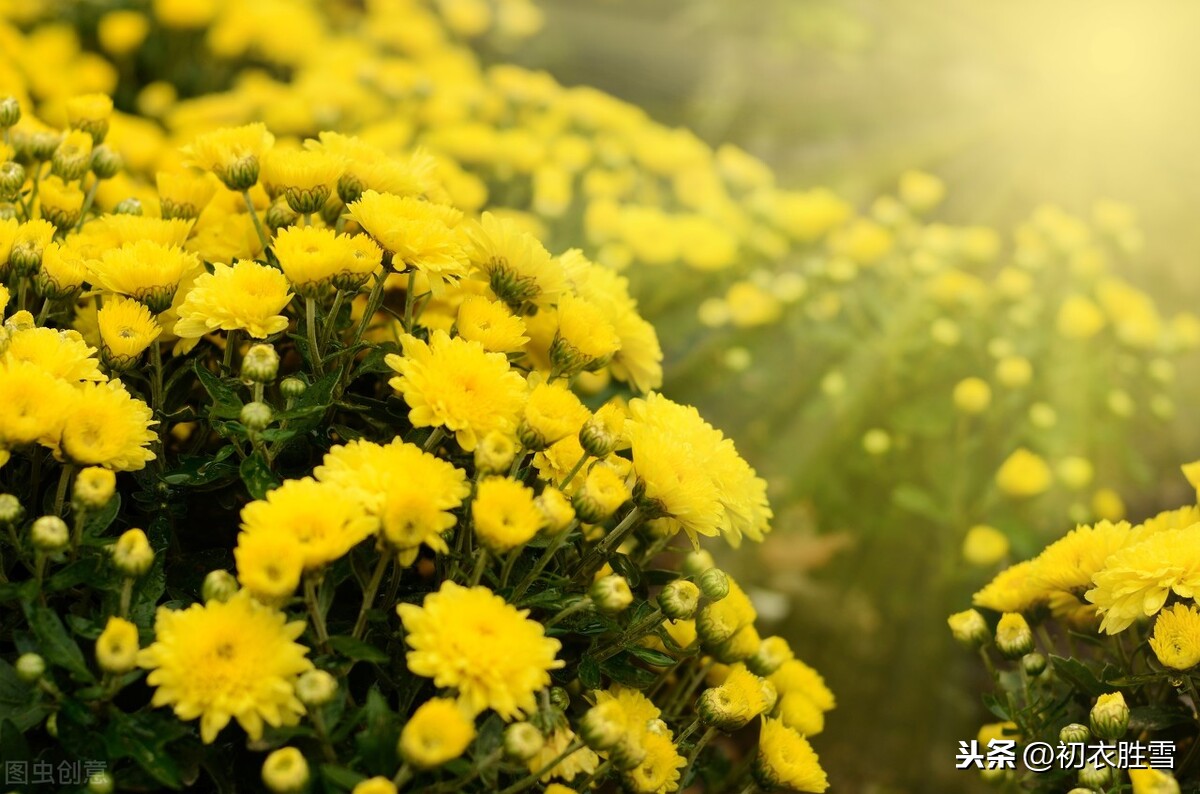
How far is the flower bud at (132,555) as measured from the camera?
870mm

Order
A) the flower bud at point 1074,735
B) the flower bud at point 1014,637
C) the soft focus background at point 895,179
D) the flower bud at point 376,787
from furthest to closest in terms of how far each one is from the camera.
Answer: the soft focus background at point 895,179
the flower bud at point 1014,637
the flower bud at point 1074,735
the flower bud at point 376,787

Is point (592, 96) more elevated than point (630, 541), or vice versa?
point (592, 96)

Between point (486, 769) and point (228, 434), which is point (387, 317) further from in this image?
point (486, 769)

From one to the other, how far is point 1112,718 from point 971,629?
0.26 m

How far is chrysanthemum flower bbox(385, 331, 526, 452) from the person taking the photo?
37.8 inches

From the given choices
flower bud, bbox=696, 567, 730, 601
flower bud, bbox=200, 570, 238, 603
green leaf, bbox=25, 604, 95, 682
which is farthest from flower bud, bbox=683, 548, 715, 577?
green leaf, bbox=25, 604, 95, 682

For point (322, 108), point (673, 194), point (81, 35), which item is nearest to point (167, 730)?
point (322, 108)

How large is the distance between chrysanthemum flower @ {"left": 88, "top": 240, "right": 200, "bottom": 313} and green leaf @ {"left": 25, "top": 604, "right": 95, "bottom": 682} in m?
0.33

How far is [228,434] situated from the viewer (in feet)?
3.33

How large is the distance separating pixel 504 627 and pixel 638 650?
27 cm

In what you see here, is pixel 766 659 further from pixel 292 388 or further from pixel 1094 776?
pixel 292 388

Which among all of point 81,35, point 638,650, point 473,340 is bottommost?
point 81,35

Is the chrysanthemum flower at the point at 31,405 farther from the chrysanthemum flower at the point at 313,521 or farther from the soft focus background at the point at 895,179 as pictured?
the soft focus background at the point at 895,179

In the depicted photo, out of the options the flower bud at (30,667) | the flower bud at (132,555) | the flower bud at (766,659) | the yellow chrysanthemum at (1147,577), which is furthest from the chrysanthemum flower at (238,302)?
the yellow chrysanthemum at (1147,577)
